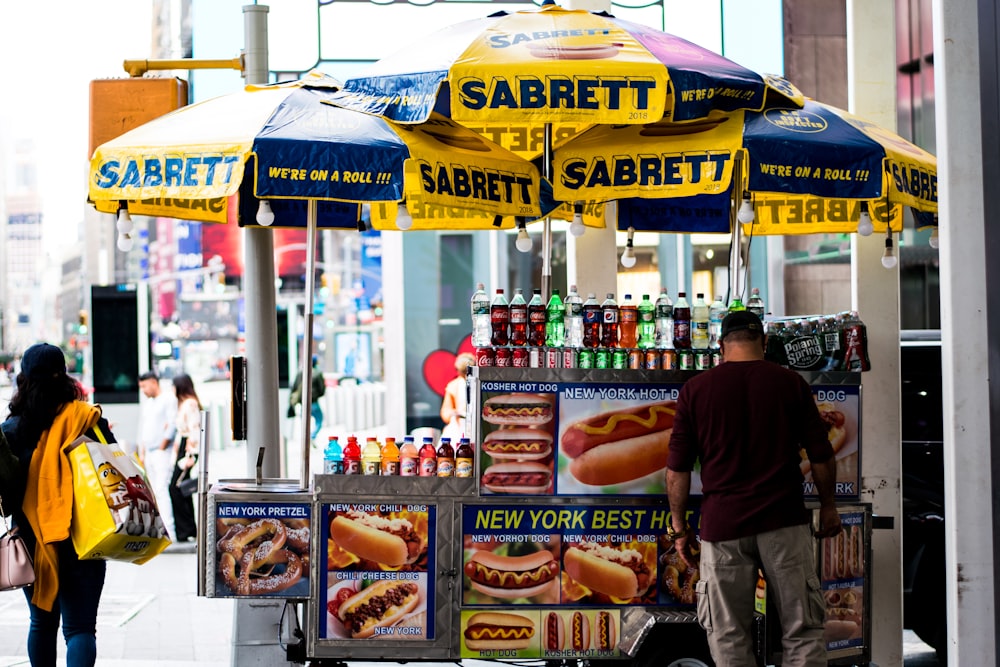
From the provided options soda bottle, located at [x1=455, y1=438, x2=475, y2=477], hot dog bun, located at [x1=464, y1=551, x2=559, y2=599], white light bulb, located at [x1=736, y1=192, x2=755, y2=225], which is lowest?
hot dog bun, located at [x1=464, y1=551, x2=559, y2=599]

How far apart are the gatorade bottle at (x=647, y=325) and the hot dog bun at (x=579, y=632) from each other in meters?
1.42

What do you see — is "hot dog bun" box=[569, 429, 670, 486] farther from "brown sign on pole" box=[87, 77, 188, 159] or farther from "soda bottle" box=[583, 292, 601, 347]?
"brown sign on pole" box=[87, 77, 188, 159]

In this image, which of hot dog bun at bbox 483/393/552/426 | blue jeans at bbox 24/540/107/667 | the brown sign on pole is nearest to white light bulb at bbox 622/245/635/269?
hot dog bun at bbox 483/393/552/426

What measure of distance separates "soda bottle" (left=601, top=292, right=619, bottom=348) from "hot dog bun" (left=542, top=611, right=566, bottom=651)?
1412 mm

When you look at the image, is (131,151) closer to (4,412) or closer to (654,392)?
(4,412)

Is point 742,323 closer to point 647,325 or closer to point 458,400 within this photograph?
point 647,325

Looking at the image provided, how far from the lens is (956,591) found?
4348 mm

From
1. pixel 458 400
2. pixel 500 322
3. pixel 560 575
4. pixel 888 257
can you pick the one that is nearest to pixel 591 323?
pixel 500 322

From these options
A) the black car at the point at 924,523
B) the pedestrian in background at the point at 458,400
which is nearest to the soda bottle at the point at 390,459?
the black car at the point at 924,523

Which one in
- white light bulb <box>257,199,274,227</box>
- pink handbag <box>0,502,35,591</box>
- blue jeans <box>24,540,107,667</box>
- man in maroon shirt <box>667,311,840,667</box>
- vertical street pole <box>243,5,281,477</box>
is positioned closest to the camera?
man in maroon shirt <box>667,311,840,667</box>

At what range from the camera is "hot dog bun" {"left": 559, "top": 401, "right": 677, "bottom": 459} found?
5.99 m

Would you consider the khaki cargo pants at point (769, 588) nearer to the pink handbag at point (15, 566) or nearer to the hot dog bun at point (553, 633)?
the hot dog bun at point (553, 633)

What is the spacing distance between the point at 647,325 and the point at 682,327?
0.19 metres

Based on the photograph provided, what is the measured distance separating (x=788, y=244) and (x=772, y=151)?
10.3 m
